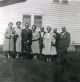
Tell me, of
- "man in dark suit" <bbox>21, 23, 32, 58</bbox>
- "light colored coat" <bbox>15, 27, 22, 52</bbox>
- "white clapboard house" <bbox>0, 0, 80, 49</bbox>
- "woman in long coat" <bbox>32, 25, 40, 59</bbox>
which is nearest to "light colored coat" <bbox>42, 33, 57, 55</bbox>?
"woman in long coat" <bbox>32, 25, 40, 59</bbox>

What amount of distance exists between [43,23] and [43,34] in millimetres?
2216

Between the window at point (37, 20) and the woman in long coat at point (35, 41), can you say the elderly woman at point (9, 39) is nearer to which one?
the woman in long coat at point (35, 41)

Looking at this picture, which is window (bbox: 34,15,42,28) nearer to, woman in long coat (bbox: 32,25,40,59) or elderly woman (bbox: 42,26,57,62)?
elderly woman (bbox: 42,26,57,62)

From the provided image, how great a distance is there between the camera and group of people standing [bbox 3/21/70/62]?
242 inches

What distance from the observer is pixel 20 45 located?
6438 millimetres

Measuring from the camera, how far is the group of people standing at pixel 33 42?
6152 mm

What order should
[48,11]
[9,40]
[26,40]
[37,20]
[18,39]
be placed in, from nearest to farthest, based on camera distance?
1. [26,40]
2. [18,39]
3. [9,40]
4. [37,20]
5. [48,11]

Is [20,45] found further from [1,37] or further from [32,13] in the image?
[32,13]

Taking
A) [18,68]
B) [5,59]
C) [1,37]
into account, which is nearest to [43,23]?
[1,37]

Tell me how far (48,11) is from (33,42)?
3.07 meters

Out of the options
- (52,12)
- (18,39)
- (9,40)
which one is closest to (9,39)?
(9,40)

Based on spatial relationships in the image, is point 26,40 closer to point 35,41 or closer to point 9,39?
point 35,41

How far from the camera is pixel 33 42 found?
6395mm

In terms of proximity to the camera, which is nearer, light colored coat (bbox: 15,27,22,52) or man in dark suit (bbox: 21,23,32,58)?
man in dark suit (bbox: 21,23,32,58)
